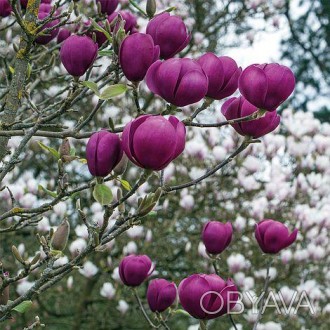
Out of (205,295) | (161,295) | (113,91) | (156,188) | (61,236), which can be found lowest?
(156,188)

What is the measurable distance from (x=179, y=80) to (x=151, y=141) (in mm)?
153

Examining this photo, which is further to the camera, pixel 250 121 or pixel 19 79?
pixel 19 79

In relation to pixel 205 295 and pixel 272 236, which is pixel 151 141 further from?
pixel 272 236

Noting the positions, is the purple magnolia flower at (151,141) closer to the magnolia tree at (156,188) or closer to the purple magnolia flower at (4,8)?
the magnolia tree at (156,188)

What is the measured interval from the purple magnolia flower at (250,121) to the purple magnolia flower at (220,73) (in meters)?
0.03

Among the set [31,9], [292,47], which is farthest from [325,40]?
[31,9]

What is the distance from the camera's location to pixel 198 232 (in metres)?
3.86

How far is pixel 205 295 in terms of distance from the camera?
1125 mm

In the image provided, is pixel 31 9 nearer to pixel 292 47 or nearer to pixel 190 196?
pixel 190 196

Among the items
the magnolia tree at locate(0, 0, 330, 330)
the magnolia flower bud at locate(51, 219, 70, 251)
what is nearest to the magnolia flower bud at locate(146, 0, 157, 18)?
the magnolia tree at locate(0, 0, 330, 330)

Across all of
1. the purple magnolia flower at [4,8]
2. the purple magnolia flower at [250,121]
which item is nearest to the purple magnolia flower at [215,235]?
the purple magnolia flower at [250,121]

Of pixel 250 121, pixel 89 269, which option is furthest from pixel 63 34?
pixel 89 269

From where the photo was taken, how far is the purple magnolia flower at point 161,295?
1.35 metres

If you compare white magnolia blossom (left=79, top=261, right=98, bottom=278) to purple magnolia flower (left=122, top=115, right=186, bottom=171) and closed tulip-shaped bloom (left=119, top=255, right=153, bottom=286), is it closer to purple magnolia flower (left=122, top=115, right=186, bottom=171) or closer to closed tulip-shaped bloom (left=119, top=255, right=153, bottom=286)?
closed tulip-shaped bloom (left=119, top=255, right=153, bottom=286)
